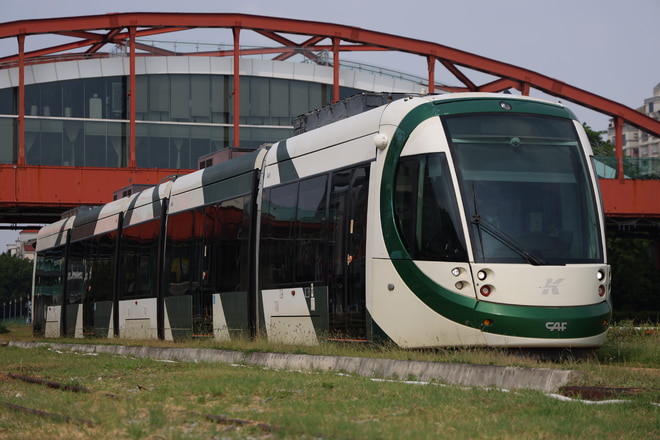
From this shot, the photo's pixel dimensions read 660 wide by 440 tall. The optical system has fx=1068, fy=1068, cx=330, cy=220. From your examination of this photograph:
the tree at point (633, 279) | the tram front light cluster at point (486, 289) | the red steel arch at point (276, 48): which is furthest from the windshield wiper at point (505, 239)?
the tree at point (633, 279)

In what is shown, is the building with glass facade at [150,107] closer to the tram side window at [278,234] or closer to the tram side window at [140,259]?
the tram side window at [140,259]

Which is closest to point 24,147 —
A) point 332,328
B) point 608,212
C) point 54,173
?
point 54,173

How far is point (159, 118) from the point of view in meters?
54.5

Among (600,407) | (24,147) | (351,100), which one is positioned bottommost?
(600,407)

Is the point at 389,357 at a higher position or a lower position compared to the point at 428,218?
lower

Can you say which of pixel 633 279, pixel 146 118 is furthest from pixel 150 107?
pixel 633 279

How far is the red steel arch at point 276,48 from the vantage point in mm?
53562

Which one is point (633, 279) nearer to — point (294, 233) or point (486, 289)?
point (294, 233)

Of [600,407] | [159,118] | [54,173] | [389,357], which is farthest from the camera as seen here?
[159,118]

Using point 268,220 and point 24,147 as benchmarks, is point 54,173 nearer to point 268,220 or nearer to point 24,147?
point 24,147

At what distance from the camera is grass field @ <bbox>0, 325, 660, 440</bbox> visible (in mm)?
7098

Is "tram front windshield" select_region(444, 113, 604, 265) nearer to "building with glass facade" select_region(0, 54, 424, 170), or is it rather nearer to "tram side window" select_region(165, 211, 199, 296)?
"tram side window" select_region(165, 211, 199, 296)

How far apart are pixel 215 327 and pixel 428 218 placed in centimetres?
707

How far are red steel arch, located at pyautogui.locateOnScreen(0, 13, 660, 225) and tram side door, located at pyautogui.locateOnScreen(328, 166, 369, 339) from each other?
36.0 m
